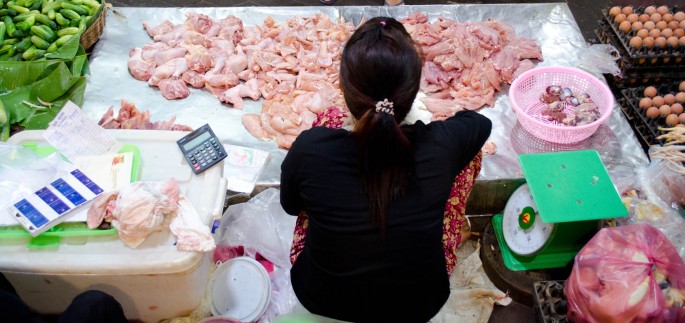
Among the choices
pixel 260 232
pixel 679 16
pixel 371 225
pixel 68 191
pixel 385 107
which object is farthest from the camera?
pixel 679 16

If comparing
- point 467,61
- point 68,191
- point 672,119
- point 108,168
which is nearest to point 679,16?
point 672,119

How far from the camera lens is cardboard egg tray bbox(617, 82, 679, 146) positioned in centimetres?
307

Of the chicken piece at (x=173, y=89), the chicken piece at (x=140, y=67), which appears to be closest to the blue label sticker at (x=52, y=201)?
the chicken piece at (x=173, y=89)

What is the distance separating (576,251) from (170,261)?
1947mm

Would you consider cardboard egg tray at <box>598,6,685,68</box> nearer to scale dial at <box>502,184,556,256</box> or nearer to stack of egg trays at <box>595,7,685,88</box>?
stack of egg trays at <box>595,7,685,88</box>

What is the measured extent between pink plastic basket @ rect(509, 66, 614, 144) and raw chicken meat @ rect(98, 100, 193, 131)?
72.8 inches

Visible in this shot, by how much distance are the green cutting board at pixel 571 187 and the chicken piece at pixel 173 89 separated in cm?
196

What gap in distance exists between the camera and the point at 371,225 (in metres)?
1.72

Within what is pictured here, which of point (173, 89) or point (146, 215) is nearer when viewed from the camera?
point (146, 215)

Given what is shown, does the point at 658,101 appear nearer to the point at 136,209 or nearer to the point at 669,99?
the point at 669,99

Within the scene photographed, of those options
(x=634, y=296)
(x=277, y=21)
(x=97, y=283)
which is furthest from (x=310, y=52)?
(x=634, y=296)

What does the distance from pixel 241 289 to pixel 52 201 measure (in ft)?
3.08

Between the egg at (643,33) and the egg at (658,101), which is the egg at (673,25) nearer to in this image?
the egg at (643,33)

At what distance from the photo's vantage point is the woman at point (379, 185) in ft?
5.38
